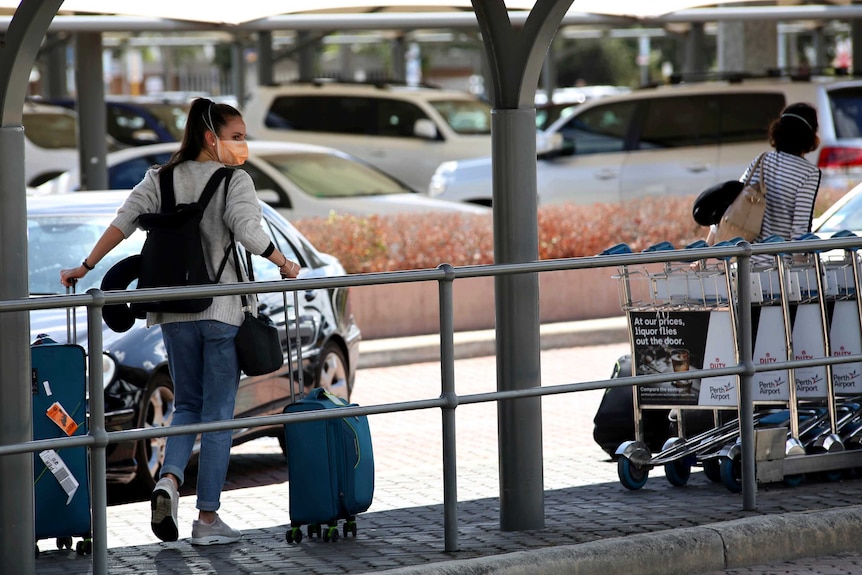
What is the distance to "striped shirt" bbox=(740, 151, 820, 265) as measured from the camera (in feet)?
24.6

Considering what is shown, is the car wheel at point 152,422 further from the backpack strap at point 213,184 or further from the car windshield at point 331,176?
the car windshield at point 331,176

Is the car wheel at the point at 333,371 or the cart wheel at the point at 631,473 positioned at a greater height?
the car wheel at the point at 333,371

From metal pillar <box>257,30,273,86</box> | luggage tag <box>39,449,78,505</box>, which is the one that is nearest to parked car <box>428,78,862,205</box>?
metal pillar <box>257,30,273,86</box>

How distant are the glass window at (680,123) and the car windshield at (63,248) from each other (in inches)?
399

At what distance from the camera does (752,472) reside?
6156mm

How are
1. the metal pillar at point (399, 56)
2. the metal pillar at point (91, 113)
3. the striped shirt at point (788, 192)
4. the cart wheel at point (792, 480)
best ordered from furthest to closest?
the metal pillar at point (399, 56) < the metal pillar at point (91, 113) < the striped shirt at point (788, 192) < the cart wheel at point (792, 480)

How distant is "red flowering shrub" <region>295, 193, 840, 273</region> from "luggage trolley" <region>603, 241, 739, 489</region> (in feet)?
19.6

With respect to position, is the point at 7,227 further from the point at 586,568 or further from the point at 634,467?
the point at 634,467

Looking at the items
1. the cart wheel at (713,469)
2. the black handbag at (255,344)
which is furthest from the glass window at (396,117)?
the black handbag at (255,344)

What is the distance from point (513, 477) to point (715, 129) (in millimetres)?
11800

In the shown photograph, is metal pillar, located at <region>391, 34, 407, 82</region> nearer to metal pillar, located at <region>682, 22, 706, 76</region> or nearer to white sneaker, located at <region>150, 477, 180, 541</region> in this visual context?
metal pillar, located at <region>682, 22, 706, 76</region>

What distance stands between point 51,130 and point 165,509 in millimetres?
17281

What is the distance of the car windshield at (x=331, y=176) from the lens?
15242mm

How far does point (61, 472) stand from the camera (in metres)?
5.52
